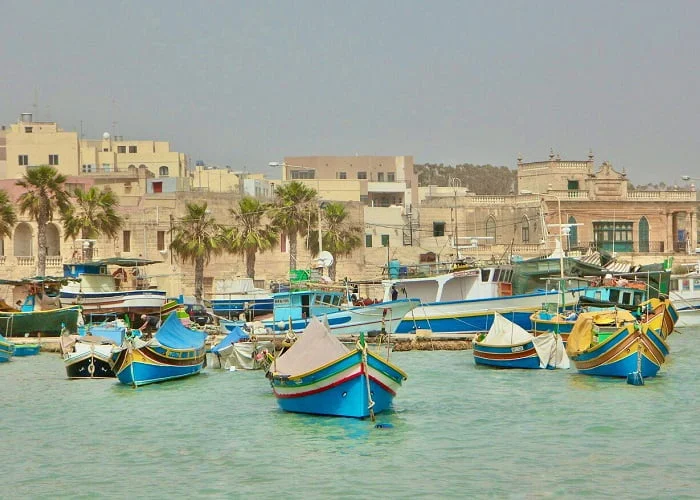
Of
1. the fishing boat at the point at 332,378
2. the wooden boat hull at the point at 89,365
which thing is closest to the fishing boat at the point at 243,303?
the wooden boat hull at the point at 89,365

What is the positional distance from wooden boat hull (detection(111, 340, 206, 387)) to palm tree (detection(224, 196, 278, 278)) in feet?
100

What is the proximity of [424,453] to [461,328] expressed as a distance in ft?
94.3

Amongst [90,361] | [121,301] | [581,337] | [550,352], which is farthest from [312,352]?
[121,301]

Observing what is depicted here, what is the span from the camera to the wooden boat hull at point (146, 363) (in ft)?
132

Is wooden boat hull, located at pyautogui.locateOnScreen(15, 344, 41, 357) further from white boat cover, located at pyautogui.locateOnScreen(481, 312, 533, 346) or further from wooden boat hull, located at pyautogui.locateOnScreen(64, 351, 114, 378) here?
white boat cover, located at pyautogui.locateOnScreen(481, 312, 533, 346)

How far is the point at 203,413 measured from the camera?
34.6 meters

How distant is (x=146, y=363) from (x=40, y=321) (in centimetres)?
1959

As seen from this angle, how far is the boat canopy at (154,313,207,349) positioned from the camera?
136ft

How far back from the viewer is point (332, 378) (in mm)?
31031

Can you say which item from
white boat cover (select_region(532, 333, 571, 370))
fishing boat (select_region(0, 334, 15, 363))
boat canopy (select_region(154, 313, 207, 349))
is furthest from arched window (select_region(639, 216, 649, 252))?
boat canopy (select_region(154, 313, 207, 349))

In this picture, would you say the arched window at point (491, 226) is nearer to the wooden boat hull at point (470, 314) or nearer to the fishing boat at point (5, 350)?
the wooden boat hull at point (470, 314)

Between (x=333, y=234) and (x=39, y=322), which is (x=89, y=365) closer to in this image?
(x=39, y=322)

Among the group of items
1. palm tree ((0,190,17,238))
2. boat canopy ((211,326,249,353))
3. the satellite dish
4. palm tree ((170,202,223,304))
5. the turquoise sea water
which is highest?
palm tree ((0,190,17,238))

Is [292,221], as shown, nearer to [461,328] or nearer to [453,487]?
[461,328]
